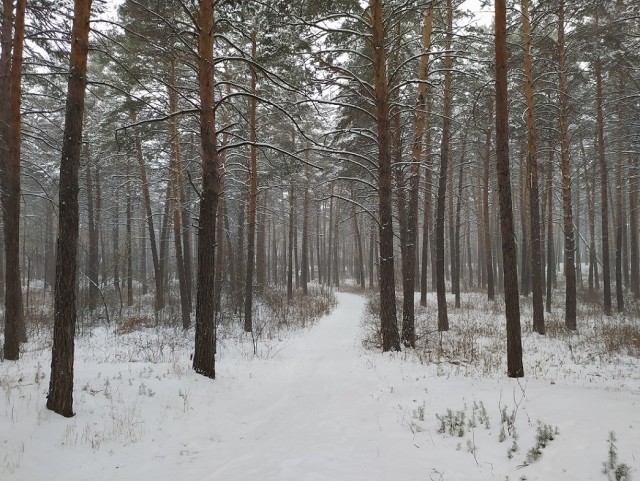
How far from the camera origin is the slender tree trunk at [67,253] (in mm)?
5285

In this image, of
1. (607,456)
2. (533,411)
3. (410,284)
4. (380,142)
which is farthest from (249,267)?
(607,456)

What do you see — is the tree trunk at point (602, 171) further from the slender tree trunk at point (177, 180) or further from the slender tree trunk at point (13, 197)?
the slender tree trunk at point (13, 197)

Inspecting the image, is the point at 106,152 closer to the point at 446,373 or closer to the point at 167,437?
the point at 167,437

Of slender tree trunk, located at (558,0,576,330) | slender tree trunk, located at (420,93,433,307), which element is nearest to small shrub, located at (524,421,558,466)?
slender tree trunk, located at (420,93,433,307)

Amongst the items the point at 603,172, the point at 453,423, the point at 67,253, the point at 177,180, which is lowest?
the point at 453,423

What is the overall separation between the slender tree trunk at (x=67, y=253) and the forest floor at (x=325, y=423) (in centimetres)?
35

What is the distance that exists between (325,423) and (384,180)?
5.99 meters

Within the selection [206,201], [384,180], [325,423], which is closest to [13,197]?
[206,201]

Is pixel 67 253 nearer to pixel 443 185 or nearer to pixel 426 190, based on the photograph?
pixel 426 190

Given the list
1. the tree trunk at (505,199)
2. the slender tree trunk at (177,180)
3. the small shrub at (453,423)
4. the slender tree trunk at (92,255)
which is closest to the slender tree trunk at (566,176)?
the tree trunk at (505,199)

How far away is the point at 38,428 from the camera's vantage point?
4844 mm

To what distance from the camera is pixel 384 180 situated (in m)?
9.66

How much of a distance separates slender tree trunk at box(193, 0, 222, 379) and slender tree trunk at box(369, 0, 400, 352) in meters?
3.96

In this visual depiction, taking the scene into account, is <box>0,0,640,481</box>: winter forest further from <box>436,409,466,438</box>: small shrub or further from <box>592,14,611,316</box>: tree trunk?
<box>592,14,611,316</box>: tree trunk
